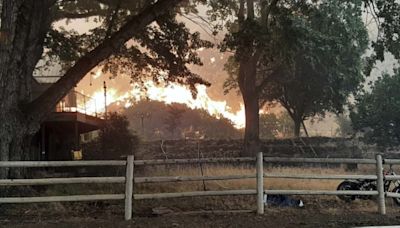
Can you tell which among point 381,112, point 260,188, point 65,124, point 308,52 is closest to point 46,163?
point 260,188

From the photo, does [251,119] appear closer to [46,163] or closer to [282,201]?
[282,201]

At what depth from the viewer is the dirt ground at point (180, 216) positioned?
10.7 meters

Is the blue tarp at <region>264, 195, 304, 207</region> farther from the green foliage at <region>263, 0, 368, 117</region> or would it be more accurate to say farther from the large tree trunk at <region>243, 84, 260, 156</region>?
the large tree trunk at <region>243, 84, 260, 156</region>

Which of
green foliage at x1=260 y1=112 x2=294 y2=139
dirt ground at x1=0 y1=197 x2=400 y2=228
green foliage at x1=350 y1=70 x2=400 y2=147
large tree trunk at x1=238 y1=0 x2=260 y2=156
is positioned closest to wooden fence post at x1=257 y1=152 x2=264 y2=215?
dirt ground at x1=0 y1=197 x2=400 y2=228

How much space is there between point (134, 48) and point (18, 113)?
9.27 m

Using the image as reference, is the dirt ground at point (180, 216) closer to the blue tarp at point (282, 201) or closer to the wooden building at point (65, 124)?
the blue tarp at point (282, 201)

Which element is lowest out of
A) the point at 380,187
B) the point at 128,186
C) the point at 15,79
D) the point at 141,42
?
the point at 380,187

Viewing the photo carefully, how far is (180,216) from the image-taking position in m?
11.6

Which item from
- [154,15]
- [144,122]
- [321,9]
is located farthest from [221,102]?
[154,15]

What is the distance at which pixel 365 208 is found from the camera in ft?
46.8

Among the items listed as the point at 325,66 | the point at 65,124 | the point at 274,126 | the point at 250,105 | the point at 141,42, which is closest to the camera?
the point at 141,42

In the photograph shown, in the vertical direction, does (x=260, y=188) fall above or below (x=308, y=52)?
below

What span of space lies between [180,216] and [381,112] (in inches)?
1574

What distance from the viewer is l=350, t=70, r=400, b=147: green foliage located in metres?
46.8
